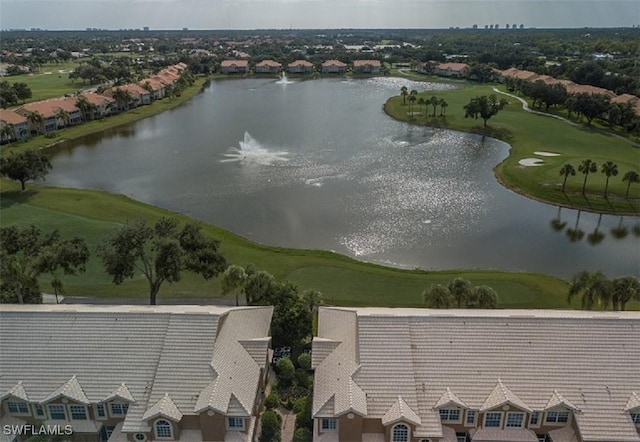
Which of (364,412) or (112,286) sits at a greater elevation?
(364,412)

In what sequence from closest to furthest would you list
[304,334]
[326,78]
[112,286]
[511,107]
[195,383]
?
1. [195,383]
2. [304,334]
3. [112,286]
4. [511,107]
5. [326,78]

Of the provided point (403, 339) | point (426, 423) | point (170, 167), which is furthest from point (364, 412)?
point (170, 167)

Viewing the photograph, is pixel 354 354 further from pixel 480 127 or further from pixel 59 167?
pixel 480 127

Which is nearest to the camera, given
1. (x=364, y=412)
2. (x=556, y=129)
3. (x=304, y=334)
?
(x=364, y=412)

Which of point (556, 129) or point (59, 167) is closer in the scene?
point (59, 167)

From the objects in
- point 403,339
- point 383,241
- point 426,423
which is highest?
point 403,339

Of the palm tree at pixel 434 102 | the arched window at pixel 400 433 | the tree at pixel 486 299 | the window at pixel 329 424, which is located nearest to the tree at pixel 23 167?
the window at pixel 329 424

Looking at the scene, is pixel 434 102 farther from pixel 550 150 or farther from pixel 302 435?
pixel 302 435
